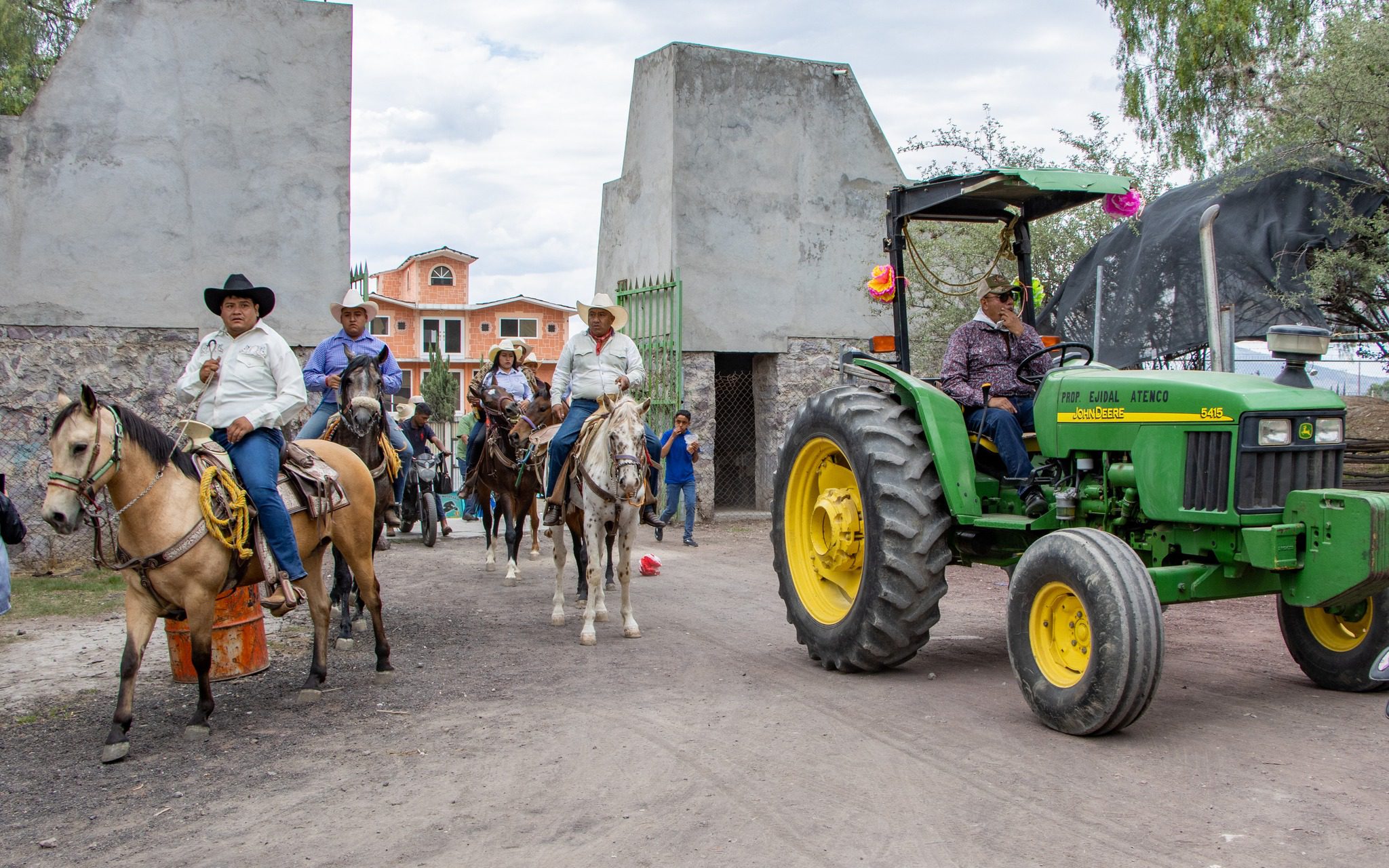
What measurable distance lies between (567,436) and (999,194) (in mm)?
3991

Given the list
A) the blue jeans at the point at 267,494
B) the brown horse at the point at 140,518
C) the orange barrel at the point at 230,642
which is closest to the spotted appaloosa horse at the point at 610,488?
the orange barrel at the point at 230,642

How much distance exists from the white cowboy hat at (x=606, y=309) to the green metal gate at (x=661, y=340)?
6.42 metres

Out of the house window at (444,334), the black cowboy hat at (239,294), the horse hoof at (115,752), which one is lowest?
the horse hoof at (115,752)

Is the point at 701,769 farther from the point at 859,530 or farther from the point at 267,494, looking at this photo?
the point at 267,494

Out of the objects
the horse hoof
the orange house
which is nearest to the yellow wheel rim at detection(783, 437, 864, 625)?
the horse hoof

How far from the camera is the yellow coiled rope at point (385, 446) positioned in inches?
348

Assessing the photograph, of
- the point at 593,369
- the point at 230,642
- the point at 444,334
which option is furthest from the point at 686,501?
the point at 444,334

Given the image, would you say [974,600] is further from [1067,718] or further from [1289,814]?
[1289,814]

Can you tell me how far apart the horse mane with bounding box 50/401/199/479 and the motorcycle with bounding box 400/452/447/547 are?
25.0ft

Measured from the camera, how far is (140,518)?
5.73 metres

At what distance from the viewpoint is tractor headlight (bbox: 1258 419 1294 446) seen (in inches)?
210

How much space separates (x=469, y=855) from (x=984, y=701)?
10.5 ft

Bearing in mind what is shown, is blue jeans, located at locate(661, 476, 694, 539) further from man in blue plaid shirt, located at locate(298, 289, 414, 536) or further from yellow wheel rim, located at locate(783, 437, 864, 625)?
yellow wheel rim, located at locate(783, 437, 864, 625)

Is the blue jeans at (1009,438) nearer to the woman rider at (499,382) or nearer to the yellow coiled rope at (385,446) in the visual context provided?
the yellow coiled rope at (385,446)
